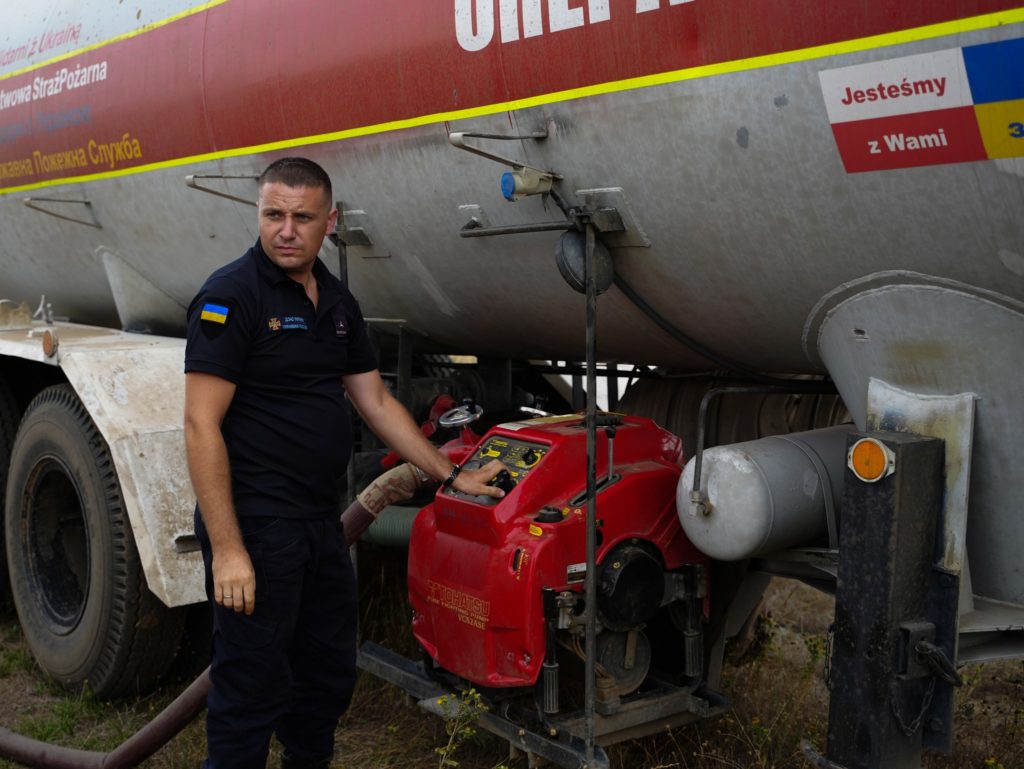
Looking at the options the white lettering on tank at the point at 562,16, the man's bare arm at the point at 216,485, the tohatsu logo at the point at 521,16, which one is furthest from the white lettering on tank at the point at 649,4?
the man's bare arm at the point at 216,485

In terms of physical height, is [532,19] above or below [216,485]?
above

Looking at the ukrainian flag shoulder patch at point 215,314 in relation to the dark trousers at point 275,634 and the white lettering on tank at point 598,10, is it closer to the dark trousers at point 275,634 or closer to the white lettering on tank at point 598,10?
the dark trousers at point 275,634

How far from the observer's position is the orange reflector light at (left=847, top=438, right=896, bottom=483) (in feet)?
7.30

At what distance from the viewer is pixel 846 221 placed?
226 centimetres

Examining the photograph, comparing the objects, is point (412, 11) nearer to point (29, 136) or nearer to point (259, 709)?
point (259, 709)

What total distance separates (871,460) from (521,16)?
1.26 meters

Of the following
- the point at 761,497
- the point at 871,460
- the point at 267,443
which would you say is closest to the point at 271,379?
the point at 267,443

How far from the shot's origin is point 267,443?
254 centimetres

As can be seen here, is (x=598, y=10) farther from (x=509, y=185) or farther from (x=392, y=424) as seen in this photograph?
A: (x=392, y=424)

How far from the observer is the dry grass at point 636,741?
3.22 m

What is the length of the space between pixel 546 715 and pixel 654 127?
140 centimetres

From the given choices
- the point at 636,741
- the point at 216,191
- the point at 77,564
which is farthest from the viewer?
the point at 77,564

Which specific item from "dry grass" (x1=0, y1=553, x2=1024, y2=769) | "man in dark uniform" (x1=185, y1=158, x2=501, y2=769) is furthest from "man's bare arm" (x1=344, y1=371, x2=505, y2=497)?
"dry grass" (x1=0, y1=553, x2=1024, y2=769)

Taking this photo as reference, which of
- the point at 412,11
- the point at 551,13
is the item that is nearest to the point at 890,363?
the point at 551,13
